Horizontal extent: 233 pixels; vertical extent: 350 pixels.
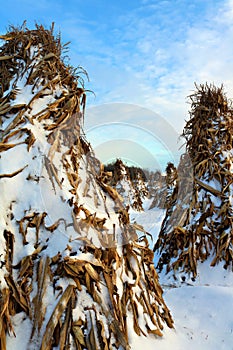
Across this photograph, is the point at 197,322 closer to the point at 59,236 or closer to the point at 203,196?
the point at 59,236

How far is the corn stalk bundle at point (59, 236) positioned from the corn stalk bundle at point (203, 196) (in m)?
1.89

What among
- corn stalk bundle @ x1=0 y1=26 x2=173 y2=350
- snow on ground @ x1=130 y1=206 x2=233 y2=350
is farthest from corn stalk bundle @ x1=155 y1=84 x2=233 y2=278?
corn stalk bundle @ x1=0 y1=26 x2=173 y2=350

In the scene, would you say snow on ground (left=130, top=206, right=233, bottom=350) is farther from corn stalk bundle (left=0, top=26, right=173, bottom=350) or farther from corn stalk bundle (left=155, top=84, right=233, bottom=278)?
corn stalk bundle (left=155, top=84, right=233, bottom=278)

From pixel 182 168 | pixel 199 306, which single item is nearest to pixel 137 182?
pixel 182 168

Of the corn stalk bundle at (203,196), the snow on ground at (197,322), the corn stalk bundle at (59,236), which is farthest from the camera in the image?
the corn stalk bundle at (203,196)

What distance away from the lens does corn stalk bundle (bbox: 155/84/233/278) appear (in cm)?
435

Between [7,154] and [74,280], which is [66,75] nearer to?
[7,154]

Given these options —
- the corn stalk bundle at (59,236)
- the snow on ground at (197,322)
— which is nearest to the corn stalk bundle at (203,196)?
the snow on ground at (197,322)

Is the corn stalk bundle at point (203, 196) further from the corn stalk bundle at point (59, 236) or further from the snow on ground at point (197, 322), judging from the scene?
the corn stalk bundle at point (59, 236)

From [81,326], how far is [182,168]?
3764 millimetres

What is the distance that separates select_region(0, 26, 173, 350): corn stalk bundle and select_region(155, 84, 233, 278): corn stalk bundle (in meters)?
1.89

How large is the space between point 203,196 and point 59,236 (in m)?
3.03

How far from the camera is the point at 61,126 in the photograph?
99.6 inches

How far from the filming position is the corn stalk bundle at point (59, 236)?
1.86 meters
